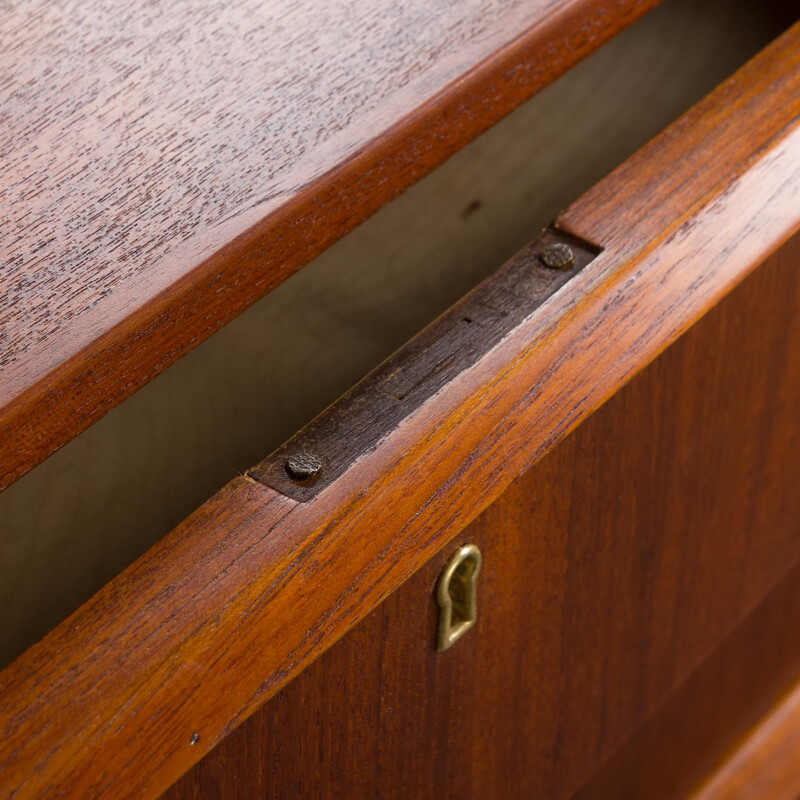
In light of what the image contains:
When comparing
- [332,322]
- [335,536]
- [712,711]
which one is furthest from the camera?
[712,711]

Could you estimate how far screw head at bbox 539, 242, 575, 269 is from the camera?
1.60 feet

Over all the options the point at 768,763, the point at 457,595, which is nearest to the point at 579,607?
the point at 457,595

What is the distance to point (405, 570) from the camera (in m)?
0.41

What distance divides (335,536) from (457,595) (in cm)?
8

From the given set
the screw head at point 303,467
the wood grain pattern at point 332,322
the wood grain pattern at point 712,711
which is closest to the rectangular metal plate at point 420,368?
the screw head at point 303,467

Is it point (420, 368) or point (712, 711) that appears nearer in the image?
point (420, 368)

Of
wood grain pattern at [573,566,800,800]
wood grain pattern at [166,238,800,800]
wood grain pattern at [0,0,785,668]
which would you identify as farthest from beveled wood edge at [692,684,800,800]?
wood grain pattern at [0,0,785,668]

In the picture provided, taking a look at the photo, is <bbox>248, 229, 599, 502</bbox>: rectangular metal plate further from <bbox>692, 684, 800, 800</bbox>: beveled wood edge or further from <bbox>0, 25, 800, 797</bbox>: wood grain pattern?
<bbox>692, 684, 800, 800</bbox>: beveled wood edge

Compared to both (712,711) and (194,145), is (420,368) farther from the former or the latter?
(712,711)

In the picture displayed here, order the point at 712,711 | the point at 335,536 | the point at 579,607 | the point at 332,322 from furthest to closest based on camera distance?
the point at 712,711 < the point at 332,322 < the point at 579,607 < the point at 335,536

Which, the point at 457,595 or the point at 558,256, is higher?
the point at 558,256

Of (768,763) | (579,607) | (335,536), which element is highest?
(335,536)

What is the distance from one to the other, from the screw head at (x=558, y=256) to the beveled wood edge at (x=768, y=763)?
18.2 inches

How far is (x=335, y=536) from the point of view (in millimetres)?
399
